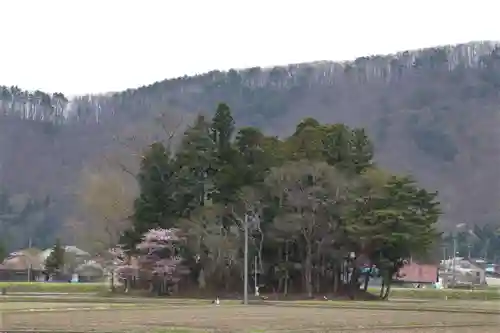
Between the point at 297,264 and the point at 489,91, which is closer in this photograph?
the point at 297,264

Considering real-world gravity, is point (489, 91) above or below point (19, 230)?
above

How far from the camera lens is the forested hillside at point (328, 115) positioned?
125100 millimetres

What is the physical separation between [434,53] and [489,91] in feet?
84.0

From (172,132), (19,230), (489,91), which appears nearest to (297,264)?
(172,132)

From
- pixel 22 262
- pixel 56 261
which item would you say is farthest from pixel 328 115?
pixel 56 261

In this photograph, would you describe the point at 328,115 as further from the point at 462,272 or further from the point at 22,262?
the point at 22,262

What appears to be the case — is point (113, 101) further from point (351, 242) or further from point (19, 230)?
point (351, 242)

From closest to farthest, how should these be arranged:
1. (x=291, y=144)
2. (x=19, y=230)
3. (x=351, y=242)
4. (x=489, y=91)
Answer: (x=351, y=242)
(x=291, y=144)
(x=19, y=230)
(x=489, y=91)

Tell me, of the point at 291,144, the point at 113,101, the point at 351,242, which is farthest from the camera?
the point at 113,101

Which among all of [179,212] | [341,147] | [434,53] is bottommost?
[179,212]

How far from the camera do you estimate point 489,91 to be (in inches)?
6471

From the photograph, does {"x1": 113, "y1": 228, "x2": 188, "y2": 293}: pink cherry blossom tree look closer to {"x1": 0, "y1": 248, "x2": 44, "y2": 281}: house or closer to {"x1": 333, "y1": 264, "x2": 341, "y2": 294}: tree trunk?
{"x1": 333, "y1": 264, "x2": 341, "y2": 294}: tree trunk

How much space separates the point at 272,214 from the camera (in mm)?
53281

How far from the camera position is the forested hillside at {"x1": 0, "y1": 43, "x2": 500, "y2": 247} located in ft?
410
